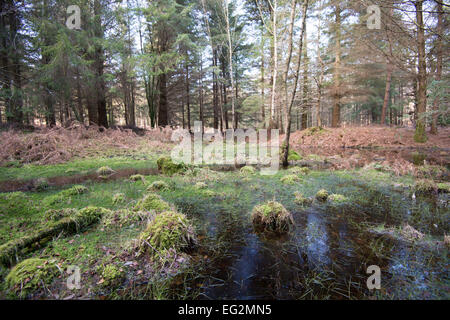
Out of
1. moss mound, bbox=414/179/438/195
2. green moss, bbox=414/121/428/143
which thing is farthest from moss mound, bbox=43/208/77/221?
green moss, bbox=414/121/428/143

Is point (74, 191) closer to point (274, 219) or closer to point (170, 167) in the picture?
point (170, 167)

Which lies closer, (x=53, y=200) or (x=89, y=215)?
(x=89, y=215)

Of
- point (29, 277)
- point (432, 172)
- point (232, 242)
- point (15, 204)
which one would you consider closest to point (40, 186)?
point (15, 204)

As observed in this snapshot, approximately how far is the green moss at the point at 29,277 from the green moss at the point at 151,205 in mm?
1297

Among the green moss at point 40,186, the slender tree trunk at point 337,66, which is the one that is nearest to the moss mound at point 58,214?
the green moss at point 40,186

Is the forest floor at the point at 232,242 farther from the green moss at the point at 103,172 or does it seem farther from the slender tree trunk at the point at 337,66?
the slender tree trunk at the point at 337,66

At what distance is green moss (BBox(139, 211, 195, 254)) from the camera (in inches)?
84.1

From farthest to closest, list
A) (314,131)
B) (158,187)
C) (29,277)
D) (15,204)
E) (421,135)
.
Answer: (314,131) → (421,135) → (158,187) → (15,204) → (29,277)

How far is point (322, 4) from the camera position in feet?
45.2

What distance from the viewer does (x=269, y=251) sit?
2.26 metres

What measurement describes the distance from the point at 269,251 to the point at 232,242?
18.4 inches

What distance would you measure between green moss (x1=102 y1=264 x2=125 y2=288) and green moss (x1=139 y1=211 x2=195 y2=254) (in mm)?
345

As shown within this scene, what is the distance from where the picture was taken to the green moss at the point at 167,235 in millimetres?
2137
